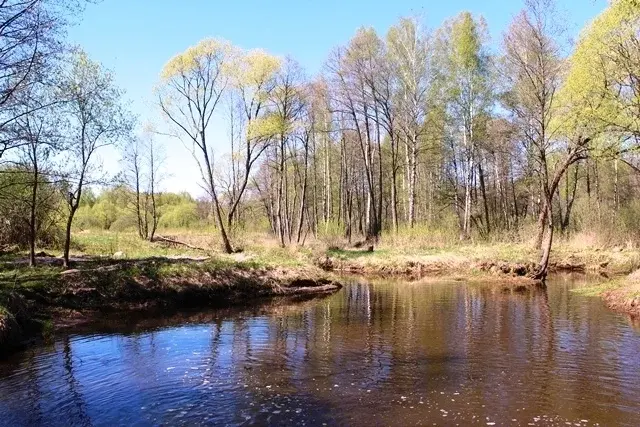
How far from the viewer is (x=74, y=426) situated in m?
7.25

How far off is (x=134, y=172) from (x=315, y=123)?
2236 cm

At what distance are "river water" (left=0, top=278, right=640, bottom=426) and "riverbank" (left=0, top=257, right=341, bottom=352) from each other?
4.15 ft

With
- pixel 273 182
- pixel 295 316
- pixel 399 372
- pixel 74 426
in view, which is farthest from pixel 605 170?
pixel 74 426

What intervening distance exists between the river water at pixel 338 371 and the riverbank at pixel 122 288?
127 cm

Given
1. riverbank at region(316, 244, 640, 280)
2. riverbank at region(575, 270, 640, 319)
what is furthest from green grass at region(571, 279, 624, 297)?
riverbank at region(316, 244, 640, 280)

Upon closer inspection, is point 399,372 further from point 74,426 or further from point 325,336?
point 74,426

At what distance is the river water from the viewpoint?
7.66 metres

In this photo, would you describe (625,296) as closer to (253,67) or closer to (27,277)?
(27,277)

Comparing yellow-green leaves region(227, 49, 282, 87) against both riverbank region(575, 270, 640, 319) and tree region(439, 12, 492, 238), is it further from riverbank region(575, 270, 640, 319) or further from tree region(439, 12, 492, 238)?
riverbank region(575, 270, 640, 319)

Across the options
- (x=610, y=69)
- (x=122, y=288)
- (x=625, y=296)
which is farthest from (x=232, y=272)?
(x=610, y=69)

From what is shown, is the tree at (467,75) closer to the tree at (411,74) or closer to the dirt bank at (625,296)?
the tree at (411,74)

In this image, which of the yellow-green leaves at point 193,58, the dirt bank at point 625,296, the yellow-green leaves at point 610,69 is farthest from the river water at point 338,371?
the yellow-green leaves at point 193,58

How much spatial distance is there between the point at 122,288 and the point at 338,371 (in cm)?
1042

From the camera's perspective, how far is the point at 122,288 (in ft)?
56.6
